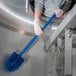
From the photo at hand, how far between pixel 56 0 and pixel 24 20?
0.32 metres

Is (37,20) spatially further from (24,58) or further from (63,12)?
(24,58)

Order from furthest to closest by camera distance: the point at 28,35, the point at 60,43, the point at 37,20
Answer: the point at 28,35 < the point at 60,43 < the point at 37,20

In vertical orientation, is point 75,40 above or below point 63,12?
below

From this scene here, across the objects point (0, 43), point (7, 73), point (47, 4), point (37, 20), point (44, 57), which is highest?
point (47, 4)

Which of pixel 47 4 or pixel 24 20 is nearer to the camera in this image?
pixel 47 4

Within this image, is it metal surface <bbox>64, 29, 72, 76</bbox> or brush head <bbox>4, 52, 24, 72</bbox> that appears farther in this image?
brush head <bbox>4, 52, 24, 72</bbox>

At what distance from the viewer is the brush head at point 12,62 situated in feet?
4.54

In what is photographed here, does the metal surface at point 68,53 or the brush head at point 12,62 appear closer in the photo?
the metal surface at point 68,53

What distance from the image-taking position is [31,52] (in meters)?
1.51

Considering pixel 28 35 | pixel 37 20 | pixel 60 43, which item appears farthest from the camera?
pixel 28 35

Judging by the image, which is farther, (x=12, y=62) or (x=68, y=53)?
(x=12, y=62)

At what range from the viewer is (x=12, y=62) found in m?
1.40

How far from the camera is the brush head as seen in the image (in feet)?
4.54

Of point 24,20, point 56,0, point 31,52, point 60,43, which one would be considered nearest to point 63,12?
point 56,0
